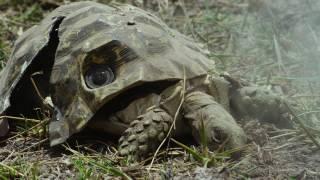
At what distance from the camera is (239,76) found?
4.04 m

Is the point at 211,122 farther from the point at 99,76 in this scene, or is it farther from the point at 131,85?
the point at 99,76

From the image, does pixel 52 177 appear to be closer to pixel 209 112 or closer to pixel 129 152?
pixel 129 152

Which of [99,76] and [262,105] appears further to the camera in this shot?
[262,105]

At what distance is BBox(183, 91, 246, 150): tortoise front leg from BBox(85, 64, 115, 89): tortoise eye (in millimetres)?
357

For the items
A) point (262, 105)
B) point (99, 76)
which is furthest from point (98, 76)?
point (262, 105)

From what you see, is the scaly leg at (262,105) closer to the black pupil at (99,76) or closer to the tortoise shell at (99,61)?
the tortoise shell at (99,61)

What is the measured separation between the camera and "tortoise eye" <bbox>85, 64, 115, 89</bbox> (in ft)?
10.6

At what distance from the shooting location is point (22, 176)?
2.91m

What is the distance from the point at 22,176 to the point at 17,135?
0.59m

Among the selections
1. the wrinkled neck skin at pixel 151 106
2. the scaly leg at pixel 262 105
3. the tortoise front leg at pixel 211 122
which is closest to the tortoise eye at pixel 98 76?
the wrinkled neck skin at pixel 151 106

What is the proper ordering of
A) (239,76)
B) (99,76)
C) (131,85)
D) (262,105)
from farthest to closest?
(239,76) < (262,105) < (99,76) < (131,85)

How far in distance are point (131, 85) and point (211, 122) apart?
0.38 m

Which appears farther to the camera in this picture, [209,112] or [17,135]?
[17,135]

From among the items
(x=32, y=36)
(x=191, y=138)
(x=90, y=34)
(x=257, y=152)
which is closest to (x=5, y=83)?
(x=32, y=36)
